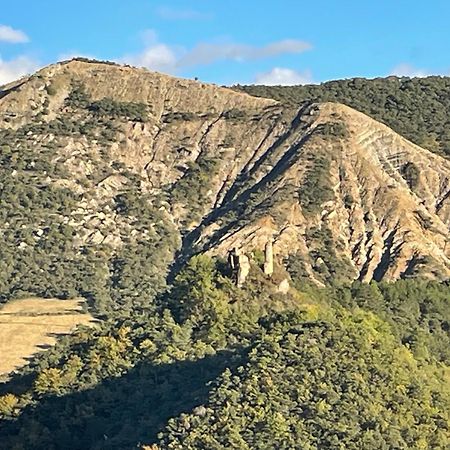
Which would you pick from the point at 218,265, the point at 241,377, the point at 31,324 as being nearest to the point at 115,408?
the point at 241,377

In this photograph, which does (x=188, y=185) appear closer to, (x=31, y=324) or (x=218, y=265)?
(x=31, y=324)

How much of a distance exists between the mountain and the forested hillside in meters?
2.23

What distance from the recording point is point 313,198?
10350 centimetres

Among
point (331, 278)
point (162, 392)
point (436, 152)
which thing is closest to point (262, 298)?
point (162, 392)

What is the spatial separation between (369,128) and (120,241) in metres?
23.6

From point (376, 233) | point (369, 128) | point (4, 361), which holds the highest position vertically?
point (369, 128)

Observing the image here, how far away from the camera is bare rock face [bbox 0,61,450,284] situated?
97.9 meters

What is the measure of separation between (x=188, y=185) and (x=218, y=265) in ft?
162

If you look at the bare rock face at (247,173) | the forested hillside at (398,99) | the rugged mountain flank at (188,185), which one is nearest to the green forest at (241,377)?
the rugged mountain flank at (188,185)

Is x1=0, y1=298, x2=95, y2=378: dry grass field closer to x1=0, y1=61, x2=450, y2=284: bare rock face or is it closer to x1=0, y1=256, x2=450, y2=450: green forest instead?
x1=0, y1=61, x2=450, y2=284: bare rock face

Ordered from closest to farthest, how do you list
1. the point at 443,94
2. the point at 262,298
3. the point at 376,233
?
the point at 262,298 < the point at 376,233 < the point at 443,94

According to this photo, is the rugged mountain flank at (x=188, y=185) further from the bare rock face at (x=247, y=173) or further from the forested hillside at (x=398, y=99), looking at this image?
the forested hillside at (x=398, y=99)

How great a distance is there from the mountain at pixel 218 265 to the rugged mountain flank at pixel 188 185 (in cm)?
20

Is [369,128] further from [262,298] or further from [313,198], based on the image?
[262,298]
